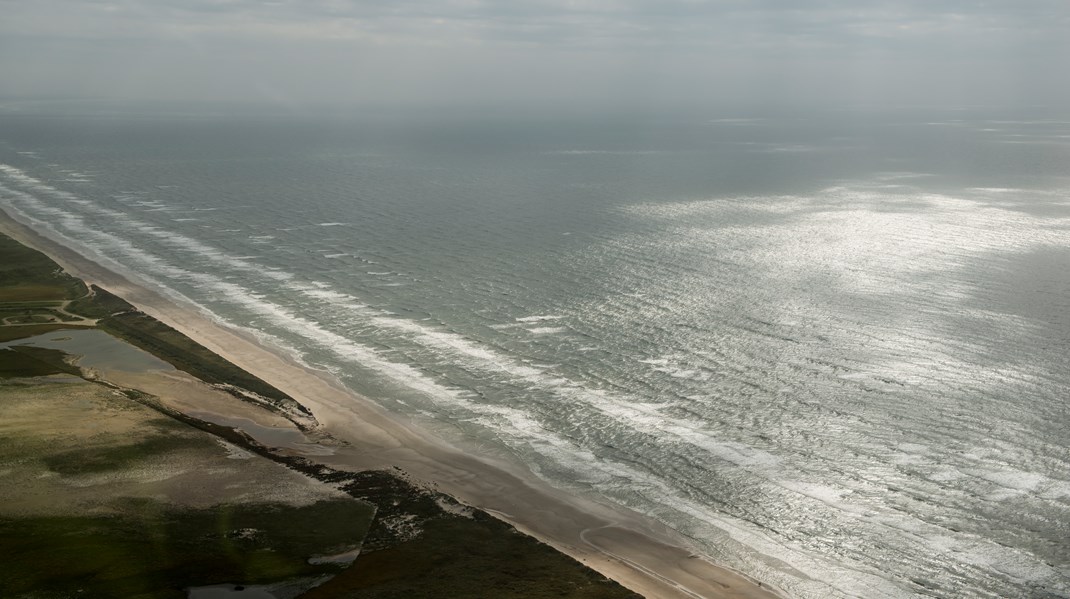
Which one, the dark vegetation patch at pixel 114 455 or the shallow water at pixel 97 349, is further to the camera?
the shallow water at pixel 97 349

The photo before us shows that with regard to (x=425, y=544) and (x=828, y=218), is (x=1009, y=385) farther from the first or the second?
(x=828, y=218)

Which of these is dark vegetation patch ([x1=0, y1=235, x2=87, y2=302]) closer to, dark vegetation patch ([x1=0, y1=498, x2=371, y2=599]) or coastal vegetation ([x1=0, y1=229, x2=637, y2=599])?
coastal vegetation ([x1=0, y1=229, x2=637, y2=599])

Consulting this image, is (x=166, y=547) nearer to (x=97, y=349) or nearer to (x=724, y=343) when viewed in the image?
(x=97, y=349)

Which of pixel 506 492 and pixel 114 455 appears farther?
pixel 114 455

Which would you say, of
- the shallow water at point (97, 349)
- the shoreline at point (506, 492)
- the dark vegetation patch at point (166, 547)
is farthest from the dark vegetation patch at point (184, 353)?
the dark vegetation patch at point (166, 547)

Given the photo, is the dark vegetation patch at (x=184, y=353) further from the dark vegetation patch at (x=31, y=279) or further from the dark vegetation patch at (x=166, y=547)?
the dark vegetation patch at (x=166, y=547)

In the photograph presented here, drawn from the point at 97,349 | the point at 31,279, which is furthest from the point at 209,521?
the point at 31,279

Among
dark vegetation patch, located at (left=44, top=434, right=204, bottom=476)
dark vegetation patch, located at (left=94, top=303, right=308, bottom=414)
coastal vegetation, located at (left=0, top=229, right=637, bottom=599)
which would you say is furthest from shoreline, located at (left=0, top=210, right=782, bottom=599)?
A: dark vegetation patch, located at (left=44, top=434, right=204, bottom=476)
